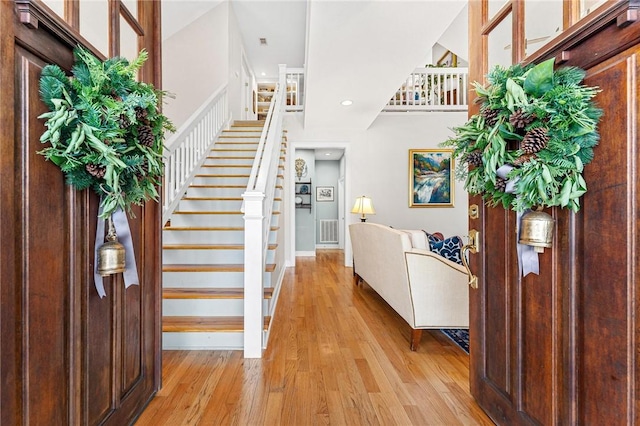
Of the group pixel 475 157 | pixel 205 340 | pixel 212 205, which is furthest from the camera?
pixel 212 205

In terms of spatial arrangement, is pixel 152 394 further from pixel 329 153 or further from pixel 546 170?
pixel 329 153

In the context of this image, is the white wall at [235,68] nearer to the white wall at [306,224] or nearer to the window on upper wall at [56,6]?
the white wall at [306,224]

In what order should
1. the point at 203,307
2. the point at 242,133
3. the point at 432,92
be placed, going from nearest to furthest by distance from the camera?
the point at 203,307 → the point at 242,133 → the point at 432,92

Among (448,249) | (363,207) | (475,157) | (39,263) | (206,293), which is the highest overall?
(475,157)

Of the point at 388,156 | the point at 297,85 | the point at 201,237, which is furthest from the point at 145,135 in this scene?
the point at 388,156

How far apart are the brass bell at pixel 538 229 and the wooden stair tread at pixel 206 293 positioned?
6.53ft

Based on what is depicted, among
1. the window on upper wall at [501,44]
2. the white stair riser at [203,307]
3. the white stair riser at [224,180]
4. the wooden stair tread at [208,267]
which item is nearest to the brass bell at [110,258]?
the white stair riser at [203,307]

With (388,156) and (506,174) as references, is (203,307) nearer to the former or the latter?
(506,174)

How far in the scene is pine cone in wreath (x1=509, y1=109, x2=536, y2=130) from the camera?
967mm

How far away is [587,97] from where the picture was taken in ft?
2.82

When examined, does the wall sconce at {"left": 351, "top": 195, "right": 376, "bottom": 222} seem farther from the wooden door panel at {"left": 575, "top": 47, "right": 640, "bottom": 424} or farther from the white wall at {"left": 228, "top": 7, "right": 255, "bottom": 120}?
the wooden door panel at {"left": 575, "top": 47, "right": 640, "bottom": 424}

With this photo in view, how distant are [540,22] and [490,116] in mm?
396

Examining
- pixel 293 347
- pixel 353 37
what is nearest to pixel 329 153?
pixel 353 37

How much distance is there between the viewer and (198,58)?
16.9ft
